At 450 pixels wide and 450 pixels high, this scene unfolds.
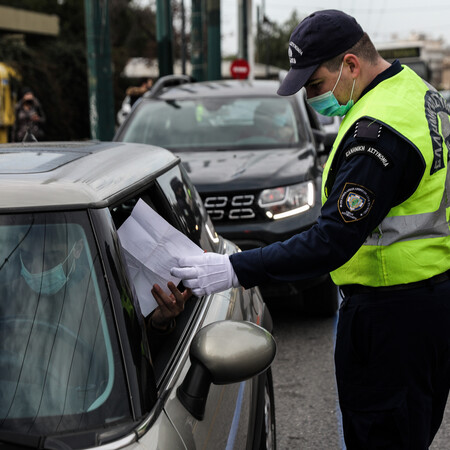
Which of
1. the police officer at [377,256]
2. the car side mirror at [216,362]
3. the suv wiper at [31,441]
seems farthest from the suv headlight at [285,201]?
the suv wiper at [31,441]

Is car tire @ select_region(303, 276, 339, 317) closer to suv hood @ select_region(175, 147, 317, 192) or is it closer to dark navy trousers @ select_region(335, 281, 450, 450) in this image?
suv hood @ select_region(175, 147, 317, 192)

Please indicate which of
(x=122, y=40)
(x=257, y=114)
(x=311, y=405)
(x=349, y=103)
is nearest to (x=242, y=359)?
(x=349, y=103)

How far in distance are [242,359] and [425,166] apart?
2.63 feet

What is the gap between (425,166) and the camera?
2344mm

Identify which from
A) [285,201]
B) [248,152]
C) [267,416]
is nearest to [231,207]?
[285,201]

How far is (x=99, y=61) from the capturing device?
11.9m

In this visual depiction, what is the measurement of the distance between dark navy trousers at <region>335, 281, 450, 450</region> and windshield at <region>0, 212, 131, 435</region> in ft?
3.10

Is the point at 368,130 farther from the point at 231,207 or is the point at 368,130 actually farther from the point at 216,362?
the point at 231,207

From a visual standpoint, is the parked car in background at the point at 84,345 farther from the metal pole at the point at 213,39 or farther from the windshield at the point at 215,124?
the metal pole at the point at 213,39

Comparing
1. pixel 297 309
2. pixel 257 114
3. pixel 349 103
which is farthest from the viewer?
pixel 257 114

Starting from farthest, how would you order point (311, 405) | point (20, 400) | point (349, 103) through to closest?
point (311, 405)
point (349, 103)
point (20, 400)

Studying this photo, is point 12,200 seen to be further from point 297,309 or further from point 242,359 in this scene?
point 297,309

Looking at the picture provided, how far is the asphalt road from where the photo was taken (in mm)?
4098

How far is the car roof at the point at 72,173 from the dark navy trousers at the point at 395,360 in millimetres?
840
